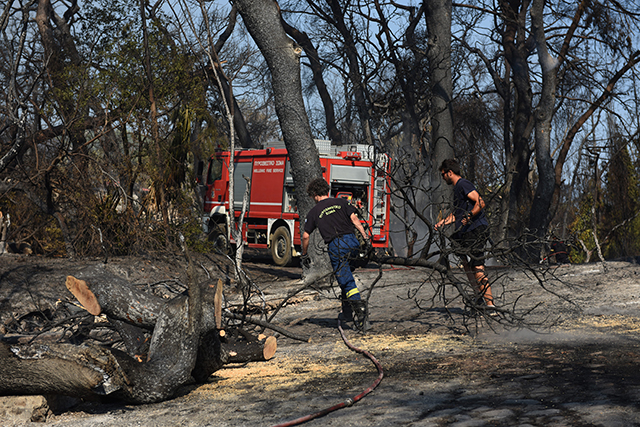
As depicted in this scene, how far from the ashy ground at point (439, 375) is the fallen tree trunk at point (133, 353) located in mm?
162

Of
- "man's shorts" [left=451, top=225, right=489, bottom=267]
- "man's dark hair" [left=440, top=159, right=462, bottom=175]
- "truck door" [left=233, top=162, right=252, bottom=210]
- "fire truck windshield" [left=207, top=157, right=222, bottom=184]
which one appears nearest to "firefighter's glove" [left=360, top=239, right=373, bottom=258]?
"man's shorts" [left=451, top=225, right=489, bottom=267]

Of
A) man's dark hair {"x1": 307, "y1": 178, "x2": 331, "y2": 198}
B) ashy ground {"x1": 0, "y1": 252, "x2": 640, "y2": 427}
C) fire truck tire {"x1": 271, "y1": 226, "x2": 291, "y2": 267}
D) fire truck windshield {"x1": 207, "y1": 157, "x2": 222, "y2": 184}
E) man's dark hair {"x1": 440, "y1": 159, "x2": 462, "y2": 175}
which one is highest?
fire truck windshield {"x1": 207, "y1": 157, "x2": 222, "y2": 184}

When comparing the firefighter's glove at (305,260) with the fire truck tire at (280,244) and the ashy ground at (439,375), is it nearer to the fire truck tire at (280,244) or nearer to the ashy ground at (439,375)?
the ashy ground at (439,375)

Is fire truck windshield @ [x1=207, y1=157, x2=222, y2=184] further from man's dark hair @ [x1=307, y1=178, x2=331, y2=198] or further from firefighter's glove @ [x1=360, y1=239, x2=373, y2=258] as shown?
firefighter's glove @ [x1=360, y1=239, x2=373, y2=258]

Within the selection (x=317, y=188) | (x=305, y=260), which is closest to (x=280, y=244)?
(x=305, y=260)

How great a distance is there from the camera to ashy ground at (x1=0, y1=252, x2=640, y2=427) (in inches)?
134

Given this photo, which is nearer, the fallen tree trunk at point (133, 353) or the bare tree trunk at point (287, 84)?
the fallen tree trunk at point (133, 353)

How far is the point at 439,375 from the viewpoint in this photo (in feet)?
14.2

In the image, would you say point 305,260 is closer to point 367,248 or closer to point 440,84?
point 367,248

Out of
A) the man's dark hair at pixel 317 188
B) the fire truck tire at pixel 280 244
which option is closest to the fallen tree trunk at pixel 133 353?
the man's dark hair at pixel 317 188

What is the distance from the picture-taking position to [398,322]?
271 inches

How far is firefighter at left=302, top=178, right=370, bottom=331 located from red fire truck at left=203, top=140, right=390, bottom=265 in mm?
7012

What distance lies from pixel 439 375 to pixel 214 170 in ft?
42.2

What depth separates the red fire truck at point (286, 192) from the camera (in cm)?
1433
